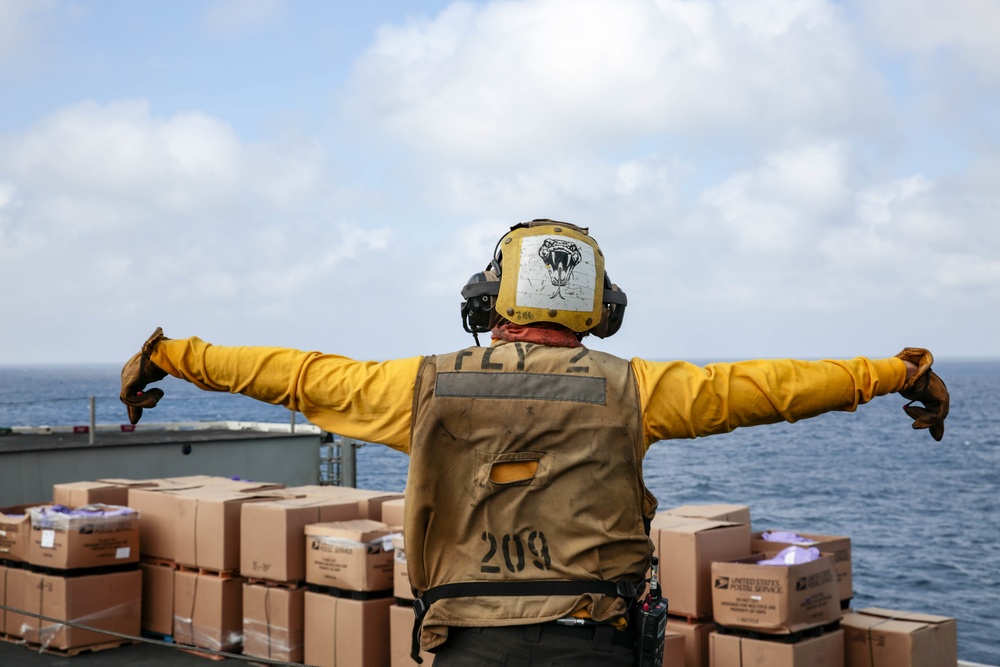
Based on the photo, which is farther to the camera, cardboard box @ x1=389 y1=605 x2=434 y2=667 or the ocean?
the ocean

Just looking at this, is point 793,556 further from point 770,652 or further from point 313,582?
point 313,582

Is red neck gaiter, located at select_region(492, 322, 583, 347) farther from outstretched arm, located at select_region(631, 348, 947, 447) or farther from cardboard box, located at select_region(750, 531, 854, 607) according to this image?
cardboard box, located at select_region(750, 531, 854, 607)

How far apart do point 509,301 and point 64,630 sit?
7.17 metres

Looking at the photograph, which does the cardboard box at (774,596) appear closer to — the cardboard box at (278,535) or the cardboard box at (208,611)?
the cardboard box at (278,535)

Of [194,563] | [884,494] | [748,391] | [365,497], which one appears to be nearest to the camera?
[748,391]

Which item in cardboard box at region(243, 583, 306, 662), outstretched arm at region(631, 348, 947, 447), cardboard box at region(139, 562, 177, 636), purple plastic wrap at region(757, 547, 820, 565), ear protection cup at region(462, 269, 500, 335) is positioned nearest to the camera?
outstretched arm at region(631, 348, 947, 447)

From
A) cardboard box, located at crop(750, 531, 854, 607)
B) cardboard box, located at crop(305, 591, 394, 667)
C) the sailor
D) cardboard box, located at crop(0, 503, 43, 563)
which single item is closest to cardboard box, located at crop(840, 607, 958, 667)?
cardboard box, located at crop(750, 531, 854, 607)

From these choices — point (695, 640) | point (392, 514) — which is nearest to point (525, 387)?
point (695, 640)

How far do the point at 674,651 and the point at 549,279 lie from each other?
467 centimetres

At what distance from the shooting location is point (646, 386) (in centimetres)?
279

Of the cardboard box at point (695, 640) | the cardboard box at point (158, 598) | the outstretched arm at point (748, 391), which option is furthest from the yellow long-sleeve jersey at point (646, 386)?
the cardboard box at point (158, 598)

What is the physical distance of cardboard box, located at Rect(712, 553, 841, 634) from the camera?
22.2 ft

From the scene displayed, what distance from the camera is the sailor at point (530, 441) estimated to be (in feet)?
9.04

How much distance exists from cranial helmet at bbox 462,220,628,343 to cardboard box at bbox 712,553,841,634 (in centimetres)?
429
